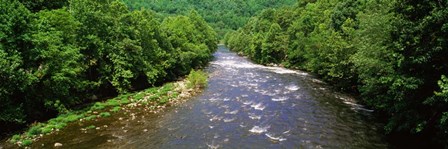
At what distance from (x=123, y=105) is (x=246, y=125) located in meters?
14.3

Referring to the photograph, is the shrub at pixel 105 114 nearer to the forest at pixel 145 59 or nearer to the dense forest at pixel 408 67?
the forest at pixel 145 59

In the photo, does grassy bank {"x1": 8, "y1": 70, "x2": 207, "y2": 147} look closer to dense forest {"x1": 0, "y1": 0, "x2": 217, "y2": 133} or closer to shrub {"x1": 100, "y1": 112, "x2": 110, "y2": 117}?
shrub {"x1": 100, "y1": 112, "x2": 110, "y2": 117}

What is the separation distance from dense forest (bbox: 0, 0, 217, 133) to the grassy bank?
1.24 meters

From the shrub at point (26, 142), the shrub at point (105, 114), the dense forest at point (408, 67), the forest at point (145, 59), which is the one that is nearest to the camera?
the dense forest at point (408, 67)

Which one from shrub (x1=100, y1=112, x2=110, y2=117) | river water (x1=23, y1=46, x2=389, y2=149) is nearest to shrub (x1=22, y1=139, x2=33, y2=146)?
river water (x1=23, y1=46, x2=389, y2=149)

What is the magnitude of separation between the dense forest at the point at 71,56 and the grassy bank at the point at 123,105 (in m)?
1.24

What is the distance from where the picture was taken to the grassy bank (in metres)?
25.2

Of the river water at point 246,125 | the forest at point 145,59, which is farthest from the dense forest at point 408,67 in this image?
the river water at point 246,125

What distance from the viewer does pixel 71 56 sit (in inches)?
1172

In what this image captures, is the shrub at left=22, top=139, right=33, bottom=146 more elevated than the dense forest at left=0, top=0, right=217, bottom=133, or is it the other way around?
the dense forest at left=0, top=0, right=217, bottom=133

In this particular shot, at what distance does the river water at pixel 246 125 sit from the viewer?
24.0m

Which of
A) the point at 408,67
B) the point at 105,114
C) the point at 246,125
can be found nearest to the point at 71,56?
the point at 105,114

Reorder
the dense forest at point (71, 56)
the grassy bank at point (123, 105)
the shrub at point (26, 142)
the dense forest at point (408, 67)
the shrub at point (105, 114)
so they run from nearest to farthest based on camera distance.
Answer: the dense forest at point (408, 67) → the shrub at point (26, 142) → the grassy bank at point (123, 105) → the dense forest at point (71, 56) → the shrub at point (105, 114)

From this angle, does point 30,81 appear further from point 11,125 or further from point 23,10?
point 23,10
